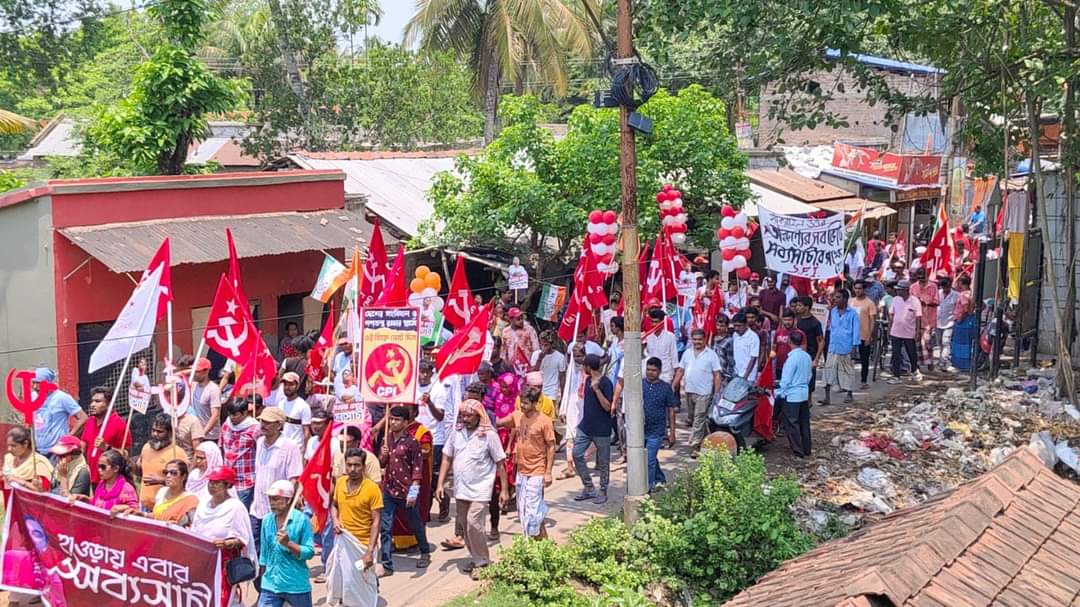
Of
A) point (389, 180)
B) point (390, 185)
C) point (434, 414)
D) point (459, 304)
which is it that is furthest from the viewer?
point (389, 180)

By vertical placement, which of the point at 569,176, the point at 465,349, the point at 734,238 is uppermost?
the point at 569,176

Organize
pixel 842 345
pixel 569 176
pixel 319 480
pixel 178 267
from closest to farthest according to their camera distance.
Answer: pixel 319 480 < pixel 178 267 < pixel 842 345 < pixel 569 176

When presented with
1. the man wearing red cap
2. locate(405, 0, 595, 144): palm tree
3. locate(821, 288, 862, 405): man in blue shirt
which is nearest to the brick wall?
locate(405, 0, 595, 144): palm tree

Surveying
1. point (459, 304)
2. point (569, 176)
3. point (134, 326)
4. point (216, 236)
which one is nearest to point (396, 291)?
point (459, 304)

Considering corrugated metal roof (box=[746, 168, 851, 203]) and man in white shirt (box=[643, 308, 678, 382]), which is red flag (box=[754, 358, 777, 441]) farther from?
corrugated metal roof (box=[746, 168, 851, 203])

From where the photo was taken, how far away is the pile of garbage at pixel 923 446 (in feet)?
39.5

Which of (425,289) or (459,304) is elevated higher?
(425,289)

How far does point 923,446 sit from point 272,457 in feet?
26.5

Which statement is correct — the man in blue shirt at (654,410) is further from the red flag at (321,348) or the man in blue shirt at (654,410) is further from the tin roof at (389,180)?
the tin roof at (389,180)

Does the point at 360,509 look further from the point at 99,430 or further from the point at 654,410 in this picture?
the point at 654,410

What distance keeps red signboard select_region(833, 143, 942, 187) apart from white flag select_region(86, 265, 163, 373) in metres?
23.2

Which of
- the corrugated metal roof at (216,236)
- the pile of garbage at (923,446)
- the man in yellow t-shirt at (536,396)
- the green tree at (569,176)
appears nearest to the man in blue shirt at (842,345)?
the pile of garbage at (923,446)

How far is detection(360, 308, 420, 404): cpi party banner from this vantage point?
33.0 feet

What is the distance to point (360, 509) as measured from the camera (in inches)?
348
